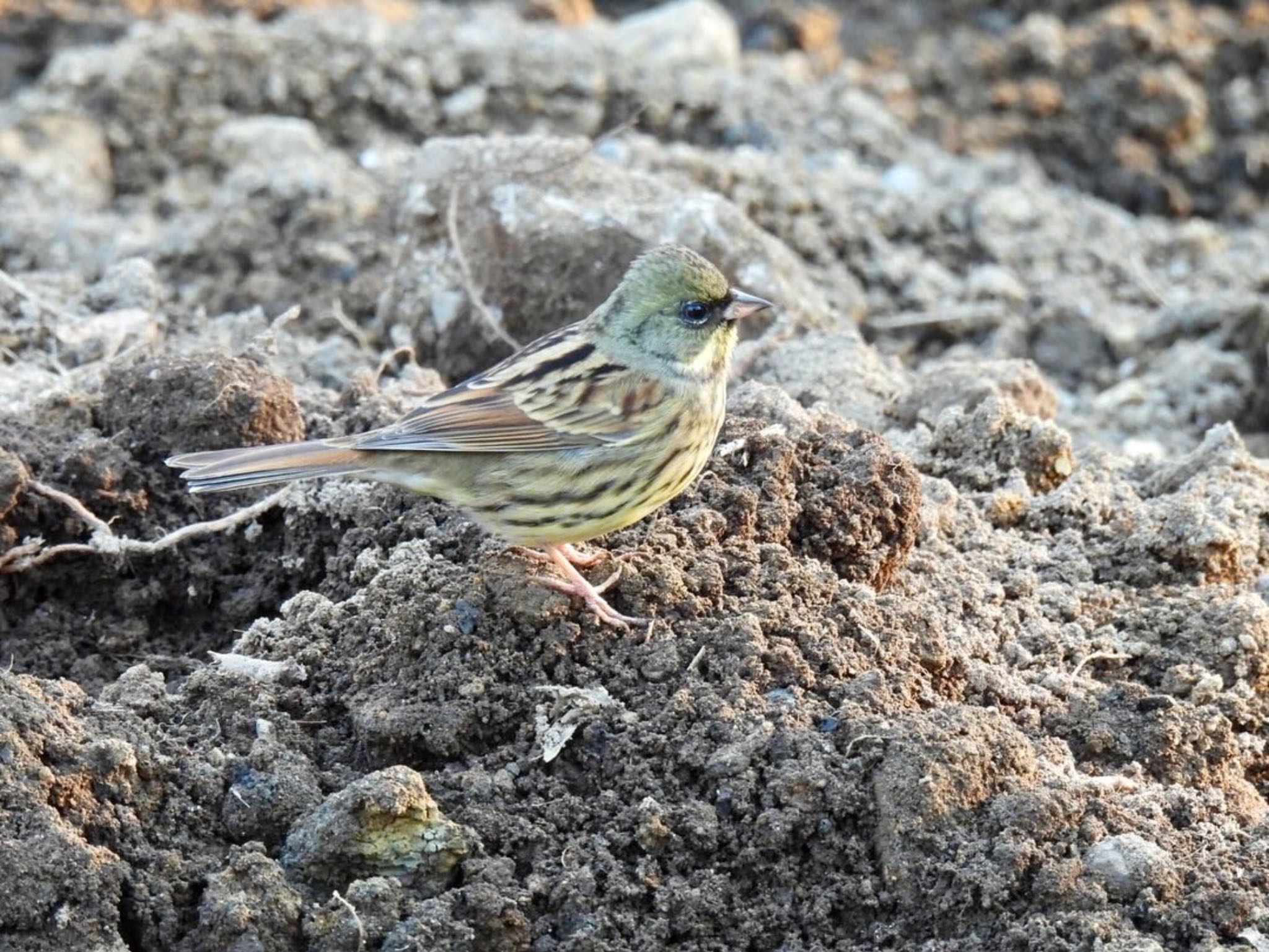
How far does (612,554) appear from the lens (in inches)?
214

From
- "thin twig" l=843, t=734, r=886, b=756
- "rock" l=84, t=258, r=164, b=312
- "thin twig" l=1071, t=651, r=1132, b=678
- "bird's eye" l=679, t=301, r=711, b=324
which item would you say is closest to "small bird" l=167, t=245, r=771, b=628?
"bird's eye" l=679, t=301, r=711, b=324

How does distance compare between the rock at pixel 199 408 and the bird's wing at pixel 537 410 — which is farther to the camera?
the rock at pixel 199 408

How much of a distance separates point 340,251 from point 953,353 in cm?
266

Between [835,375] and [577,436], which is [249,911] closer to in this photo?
[577,436]

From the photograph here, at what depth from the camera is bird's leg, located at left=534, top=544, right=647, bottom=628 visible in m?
5.09

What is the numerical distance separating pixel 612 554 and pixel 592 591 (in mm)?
343

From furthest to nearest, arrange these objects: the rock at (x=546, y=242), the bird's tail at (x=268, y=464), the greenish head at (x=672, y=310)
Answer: the rock at (x=546, y=242), the greenish head at (x=672, y=310), the bird's tail at (x=268, y=464)

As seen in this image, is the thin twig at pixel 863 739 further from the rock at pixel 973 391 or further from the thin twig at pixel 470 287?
the thin twig at pixel 470 287

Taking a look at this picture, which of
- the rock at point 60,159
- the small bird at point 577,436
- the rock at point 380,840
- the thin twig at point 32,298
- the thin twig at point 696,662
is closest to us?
the rock at point 380,840

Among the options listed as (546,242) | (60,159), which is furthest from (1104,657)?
(60,159)

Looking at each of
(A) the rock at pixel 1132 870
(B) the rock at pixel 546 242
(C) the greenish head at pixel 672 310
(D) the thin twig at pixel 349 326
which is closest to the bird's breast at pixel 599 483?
(C) the greenish head at pixel 672 310

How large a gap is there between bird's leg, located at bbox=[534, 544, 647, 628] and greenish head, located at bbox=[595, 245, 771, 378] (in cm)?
80

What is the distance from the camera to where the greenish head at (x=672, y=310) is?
5727 millimetres

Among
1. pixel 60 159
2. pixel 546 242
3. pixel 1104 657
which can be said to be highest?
pixel 1104 657
